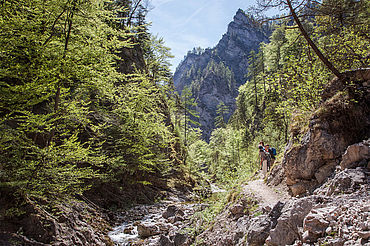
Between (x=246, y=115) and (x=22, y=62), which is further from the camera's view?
(x=246, y=115)

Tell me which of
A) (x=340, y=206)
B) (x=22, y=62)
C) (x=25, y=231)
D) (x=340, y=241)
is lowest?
(x=25, y=231)

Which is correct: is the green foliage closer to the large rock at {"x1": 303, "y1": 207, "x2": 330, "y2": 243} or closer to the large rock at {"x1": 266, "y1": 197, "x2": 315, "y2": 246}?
the large rock at {"x1": 266, "y1": 197, "x2": 315, "y2": 246}

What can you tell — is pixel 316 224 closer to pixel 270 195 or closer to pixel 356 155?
pixel 356 155

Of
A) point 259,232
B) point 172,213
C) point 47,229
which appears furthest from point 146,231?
point 259,232

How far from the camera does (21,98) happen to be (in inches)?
231

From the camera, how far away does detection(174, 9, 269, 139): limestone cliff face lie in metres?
128

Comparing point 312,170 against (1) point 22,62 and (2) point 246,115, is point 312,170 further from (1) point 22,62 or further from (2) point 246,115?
(2) point 246,115

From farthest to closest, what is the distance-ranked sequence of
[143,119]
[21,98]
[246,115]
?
[246,115]
[143,119]
[21,98]

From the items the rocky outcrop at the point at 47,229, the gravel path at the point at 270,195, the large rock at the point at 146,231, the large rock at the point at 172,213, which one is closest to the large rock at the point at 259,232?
the gravel path at the point at 270,195

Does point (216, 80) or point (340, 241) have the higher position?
point (216, 80)

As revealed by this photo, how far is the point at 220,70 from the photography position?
433 ft

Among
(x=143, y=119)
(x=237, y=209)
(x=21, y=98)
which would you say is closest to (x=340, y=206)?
(x=237, y=209)

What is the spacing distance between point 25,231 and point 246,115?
5089cm

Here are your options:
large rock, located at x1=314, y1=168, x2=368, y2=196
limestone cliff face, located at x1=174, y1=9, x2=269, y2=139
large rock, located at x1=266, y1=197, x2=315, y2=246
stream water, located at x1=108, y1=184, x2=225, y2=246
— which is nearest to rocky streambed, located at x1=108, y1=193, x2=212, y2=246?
stream water, located at x1=108, y1=184, x2=225, y2=246
